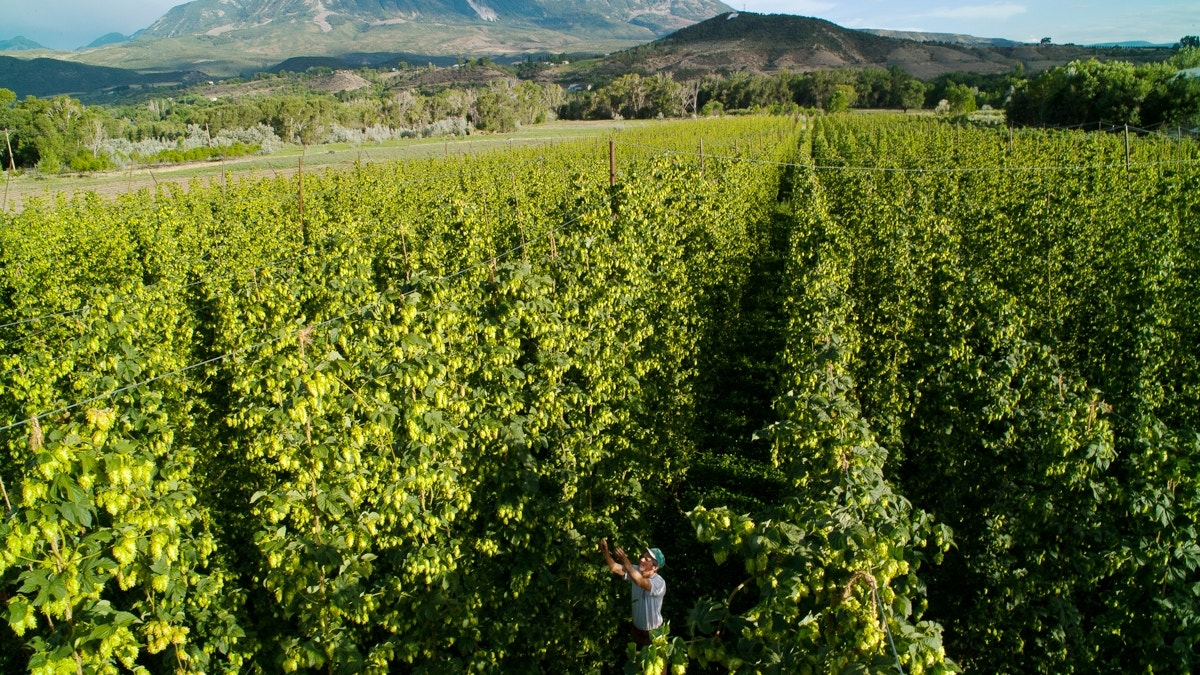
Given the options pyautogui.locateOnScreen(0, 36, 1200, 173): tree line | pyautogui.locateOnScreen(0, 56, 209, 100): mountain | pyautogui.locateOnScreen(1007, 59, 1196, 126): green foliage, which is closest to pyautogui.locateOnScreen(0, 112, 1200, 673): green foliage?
pyautogui.locateOnScreen(0, 36, 1200, 173): tree line

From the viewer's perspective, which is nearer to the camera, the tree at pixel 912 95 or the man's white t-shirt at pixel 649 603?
the man's white t-shirt at pixel 649 603

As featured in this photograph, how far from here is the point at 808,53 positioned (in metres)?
130

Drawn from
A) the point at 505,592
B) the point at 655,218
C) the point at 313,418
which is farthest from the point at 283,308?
the point at 655,218

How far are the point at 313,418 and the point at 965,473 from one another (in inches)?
238

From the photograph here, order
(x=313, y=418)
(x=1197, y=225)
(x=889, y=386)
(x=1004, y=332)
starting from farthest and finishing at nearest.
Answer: (x=1197, y=225) → (x=889, y=386) → (x=1004, y=332) → (x=313, y=418)

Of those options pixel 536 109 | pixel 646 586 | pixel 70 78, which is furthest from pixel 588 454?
pixel 70 78

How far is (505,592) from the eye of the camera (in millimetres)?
5898

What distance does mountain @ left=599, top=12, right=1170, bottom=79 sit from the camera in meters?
118

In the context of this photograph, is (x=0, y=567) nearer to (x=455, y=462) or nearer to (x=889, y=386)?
(x=455, y=462)

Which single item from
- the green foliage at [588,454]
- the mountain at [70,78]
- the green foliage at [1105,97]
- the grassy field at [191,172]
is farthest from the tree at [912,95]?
the mountain at [70,78]

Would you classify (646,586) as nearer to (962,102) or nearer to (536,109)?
→ (536,109)

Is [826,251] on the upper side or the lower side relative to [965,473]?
upper

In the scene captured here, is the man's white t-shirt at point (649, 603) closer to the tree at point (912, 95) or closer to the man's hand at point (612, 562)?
the man's hand at point (612, 562)

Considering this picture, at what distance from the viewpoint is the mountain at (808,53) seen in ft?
385
